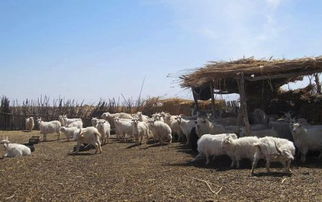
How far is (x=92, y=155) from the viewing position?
14727 millimetres

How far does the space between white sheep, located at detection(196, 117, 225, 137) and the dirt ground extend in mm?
1801

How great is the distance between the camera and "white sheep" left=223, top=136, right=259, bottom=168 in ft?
37.8

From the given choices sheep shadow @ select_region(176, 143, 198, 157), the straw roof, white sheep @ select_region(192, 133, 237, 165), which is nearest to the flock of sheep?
white sheep @ select_region(192, 133, 237, 165)

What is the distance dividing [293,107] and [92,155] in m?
9.39

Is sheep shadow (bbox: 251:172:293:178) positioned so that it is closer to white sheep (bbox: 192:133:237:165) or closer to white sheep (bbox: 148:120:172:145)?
white sheep (bbox: 192:133:237:165)

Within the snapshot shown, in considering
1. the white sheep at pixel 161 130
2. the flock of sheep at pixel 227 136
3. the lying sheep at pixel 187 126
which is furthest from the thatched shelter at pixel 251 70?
the white sheep at pixel 161 130

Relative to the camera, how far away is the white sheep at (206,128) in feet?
51.0

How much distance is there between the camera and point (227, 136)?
12.1 meters

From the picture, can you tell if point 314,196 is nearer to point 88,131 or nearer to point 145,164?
A: point 145,164

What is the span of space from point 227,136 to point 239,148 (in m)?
0.55

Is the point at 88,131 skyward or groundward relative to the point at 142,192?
skyward

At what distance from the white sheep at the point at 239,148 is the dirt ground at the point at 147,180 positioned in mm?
282

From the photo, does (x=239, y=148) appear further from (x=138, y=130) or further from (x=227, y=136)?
(x=138, y=130)

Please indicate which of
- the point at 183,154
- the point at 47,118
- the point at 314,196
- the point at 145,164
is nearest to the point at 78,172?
the point at 145,164
